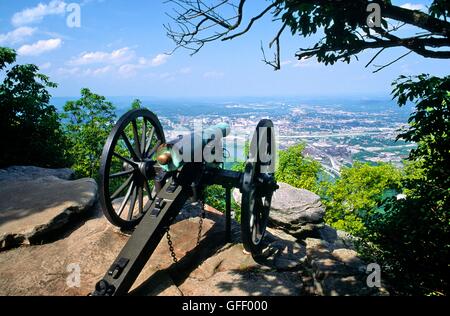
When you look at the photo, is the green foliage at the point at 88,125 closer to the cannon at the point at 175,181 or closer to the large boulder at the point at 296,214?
the large boulder at the point at 296,214

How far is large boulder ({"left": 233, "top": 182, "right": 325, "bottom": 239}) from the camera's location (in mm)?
12273

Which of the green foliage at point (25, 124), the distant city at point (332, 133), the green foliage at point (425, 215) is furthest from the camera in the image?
the distant city at point (332, 133)

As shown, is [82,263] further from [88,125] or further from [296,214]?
[88,125]

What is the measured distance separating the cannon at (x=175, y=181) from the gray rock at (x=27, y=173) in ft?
15.3

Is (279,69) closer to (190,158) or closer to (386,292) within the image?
(190,158)

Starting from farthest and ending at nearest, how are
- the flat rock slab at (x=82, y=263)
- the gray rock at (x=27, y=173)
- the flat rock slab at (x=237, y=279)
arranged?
the gray rock at (x=27, y=173) → the flat rock slab at (x=82, y=263) → the flat rock slab at (x=237, y=279)

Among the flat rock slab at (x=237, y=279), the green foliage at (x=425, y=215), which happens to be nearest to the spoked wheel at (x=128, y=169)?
the flat rock slab at (x=237, y=279)

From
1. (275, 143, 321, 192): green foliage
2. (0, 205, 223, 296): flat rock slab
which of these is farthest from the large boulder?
(275, 143, 321, 192): green foliage

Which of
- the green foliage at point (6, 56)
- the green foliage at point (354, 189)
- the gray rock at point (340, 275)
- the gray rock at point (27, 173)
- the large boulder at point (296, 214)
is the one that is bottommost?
the green foliage at point (354, 189)

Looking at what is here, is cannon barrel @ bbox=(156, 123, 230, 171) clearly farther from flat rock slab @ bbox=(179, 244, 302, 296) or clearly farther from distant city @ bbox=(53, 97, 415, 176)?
distant city @ bbox=(53, 97, 415, 176)

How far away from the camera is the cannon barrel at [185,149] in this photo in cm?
404

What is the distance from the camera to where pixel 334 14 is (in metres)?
4.39

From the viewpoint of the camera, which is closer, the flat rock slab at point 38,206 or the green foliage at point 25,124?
the flat rock slab at point 38,206

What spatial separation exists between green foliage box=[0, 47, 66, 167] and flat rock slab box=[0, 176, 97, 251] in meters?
3.22
